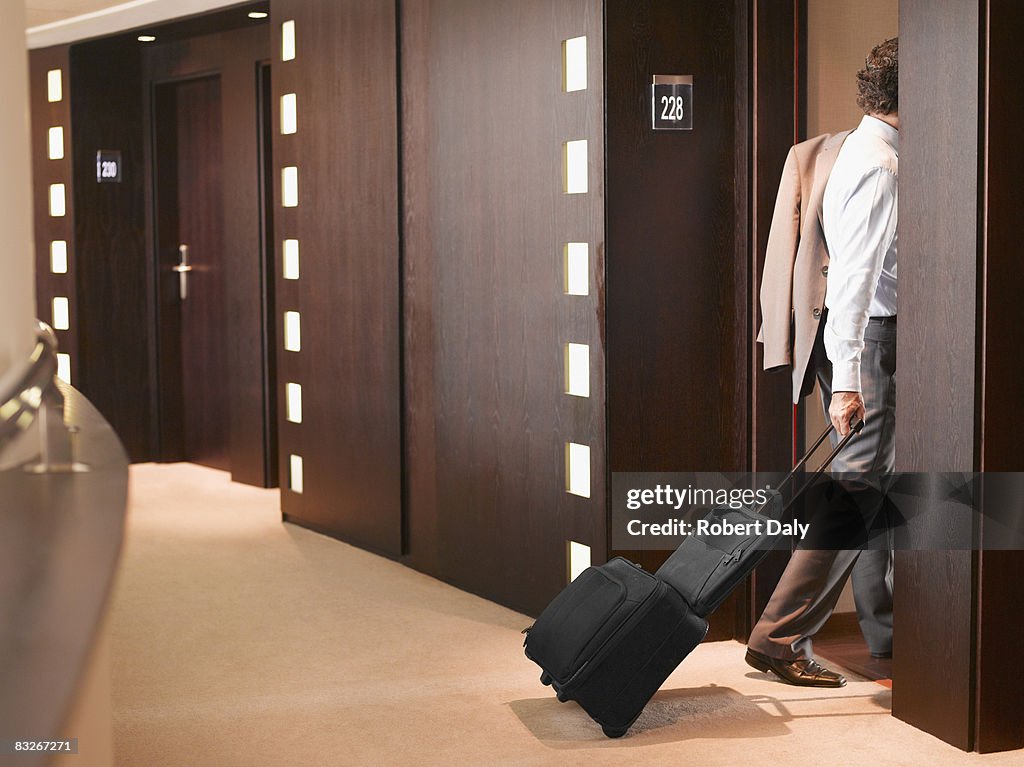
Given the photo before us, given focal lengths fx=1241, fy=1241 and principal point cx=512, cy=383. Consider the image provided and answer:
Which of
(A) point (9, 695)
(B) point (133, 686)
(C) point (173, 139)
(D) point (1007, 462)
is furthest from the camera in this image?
(C) point (173, 139)

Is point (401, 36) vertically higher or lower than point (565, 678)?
higher

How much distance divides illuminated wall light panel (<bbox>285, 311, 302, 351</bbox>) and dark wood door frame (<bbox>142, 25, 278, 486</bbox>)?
0.83 meters

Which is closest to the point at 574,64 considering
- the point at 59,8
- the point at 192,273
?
the point at 192,273

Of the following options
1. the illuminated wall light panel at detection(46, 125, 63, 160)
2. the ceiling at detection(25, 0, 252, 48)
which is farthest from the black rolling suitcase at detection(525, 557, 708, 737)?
the illuminated wall light panel at detection(46, 125, 63, 160)

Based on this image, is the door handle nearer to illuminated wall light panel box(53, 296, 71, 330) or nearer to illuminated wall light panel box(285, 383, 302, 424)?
illuminated wall light panel box(53, 296, 71, 330)

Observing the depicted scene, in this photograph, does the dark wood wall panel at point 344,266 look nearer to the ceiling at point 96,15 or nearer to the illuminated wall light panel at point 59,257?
the ceiling at point 96,15

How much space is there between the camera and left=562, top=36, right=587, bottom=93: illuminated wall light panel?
3.54 meters

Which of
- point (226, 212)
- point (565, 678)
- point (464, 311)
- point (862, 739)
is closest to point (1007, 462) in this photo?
point (862, 739)

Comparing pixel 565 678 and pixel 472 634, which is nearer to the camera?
pixel 565 678

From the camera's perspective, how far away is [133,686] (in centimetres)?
330

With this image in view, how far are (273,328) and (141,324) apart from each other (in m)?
1.35

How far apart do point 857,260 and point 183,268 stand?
497 cm

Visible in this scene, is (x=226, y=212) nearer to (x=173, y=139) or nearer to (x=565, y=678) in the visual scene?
(x=173, y=139)

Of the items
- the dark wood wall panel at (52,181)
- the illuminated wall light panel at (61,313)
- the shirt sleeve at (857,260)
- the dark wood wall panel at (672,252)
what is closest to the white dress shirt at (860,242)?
the shirt sleeve at (857,260)
